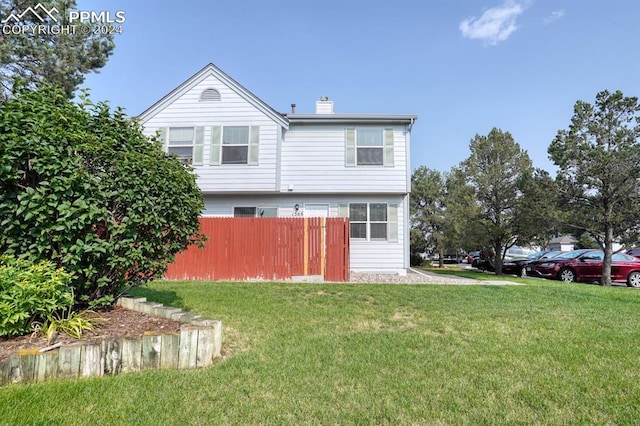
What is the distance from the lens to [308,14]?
11.4m

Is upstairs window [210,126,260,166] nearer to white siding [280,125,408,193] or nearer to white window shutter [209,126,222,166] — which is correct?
white window shutter [209,126,222,166]

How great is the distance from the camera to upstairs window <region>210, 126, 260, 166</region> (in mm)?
11852

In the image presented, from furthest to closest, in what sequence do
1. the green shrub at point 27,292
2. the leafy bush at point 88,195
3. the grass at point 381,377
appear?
the leafy bush at point 88,195 → the green shrub at point 27,292 → the grass at point 381,377

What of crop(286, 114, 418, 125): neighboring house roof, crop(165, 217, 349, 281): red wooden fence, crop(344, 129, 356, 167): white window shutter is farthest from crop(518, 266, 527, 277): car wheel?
crop(165, 217, 349, 281): red wooden fence

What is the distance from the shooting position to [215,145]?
12.0 metres

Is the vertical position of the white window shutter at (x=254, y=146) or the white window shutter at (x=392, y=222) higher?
the white window shutter at (x=254, y=146)

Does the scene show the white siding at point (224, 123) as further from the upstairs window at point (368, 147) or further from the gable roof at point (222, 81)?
the upstairs window at point (368, 147)

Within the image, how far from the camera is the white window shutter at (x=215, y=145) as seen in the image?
11.9 metres

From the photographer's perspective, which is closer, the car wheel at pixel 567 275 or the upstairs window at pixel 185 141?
the upstairs window at pixel 185 141

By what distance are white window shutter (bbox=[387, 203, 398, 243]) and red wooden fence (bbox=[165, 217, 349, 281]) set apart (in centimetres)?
281

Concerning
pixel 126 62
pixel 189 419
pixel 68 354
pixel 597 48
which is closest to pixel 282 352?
pixel 189 419

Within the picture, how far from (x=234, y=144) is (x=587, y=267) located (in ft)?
49.6

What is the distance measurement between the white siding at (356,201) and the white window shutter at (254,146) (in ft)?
4.49

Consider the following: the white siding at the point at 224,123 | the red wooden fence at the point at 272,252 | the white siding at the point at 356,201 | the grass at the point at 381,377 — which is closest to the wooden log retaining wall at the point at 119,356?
the grass at the point at 381,377
